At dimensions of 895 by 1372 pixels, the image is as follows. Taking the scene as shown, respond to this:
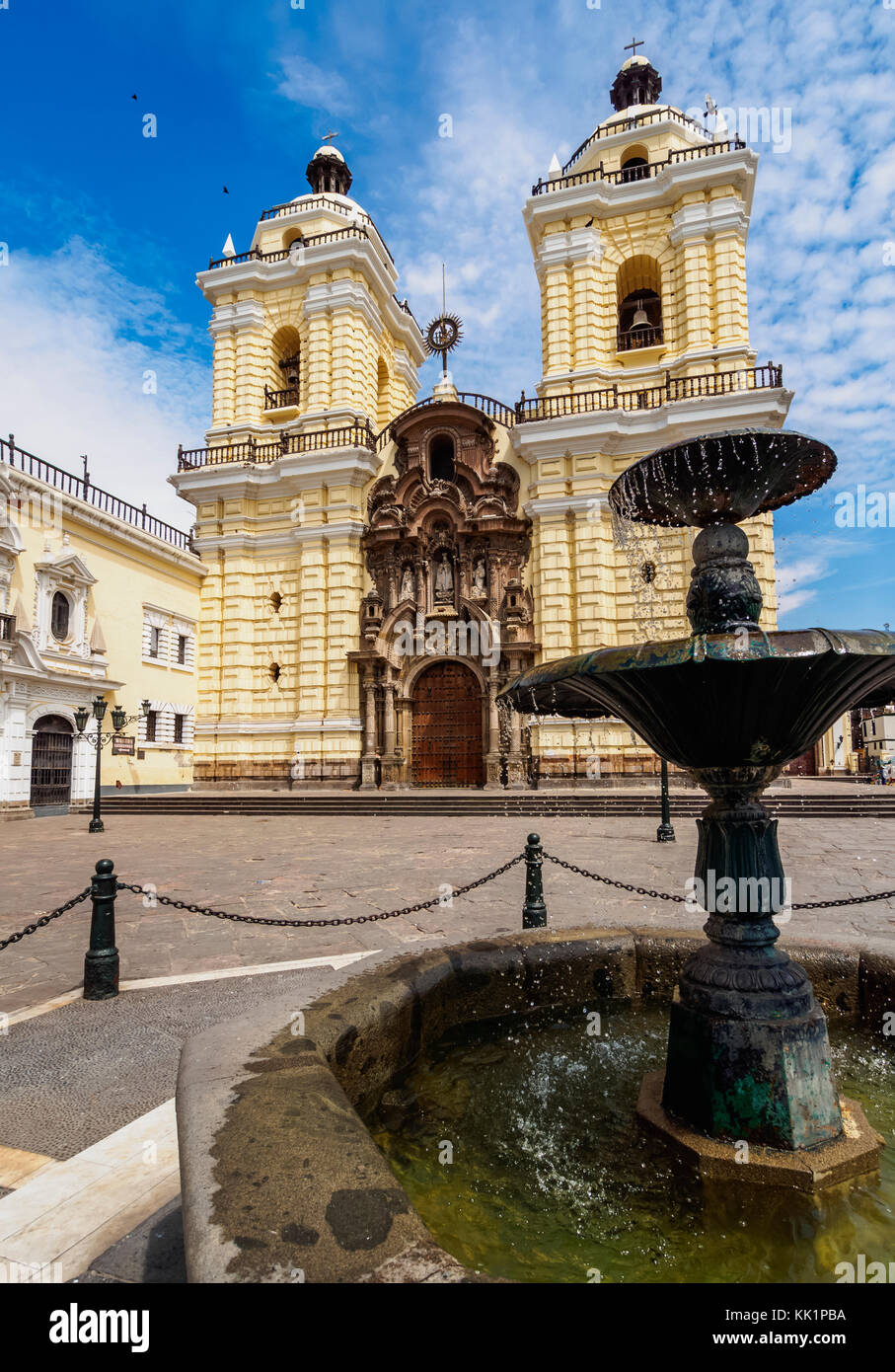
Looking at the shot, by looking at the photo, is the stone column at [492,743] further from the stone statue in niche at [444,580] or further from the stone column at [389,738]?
the stone statue in niche at [444,580]

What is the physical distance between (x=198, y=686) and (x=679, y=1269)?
22.1 m

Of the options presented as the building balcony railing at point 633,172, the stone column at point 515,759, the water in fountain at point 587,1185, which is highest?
the building balcony railing at point 633,172

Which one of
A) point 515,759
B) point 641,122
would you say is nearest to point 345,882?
point 515,759

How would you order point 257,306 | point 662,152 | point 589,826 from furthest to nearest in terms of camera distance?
point 257,306, point 662,152, point 589,826

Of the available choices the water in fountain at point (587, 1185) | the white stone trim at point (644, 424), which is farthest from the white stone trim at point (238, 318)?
the water in fountain at point (587, 1185)

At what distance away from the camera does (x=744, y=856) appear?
2.79m

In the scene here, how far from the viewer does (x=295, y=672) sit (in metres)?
21.4

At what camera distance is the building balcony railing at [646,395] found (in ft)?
59.5

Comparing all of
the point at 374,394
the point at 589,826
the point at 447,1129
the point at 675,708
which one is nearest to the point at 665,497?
the point at 675,708

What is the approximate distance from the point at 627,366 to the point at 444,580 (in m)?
8.43

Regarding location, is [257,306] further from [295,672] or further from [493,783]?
[493,783]

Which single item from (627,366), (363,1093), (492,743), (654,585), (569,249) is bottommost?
(363,1093)

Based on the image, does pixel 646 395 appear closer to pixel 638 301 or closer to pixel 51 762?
pixel 638 301

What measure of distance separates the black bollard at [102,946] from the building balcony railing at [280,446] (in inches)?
748
